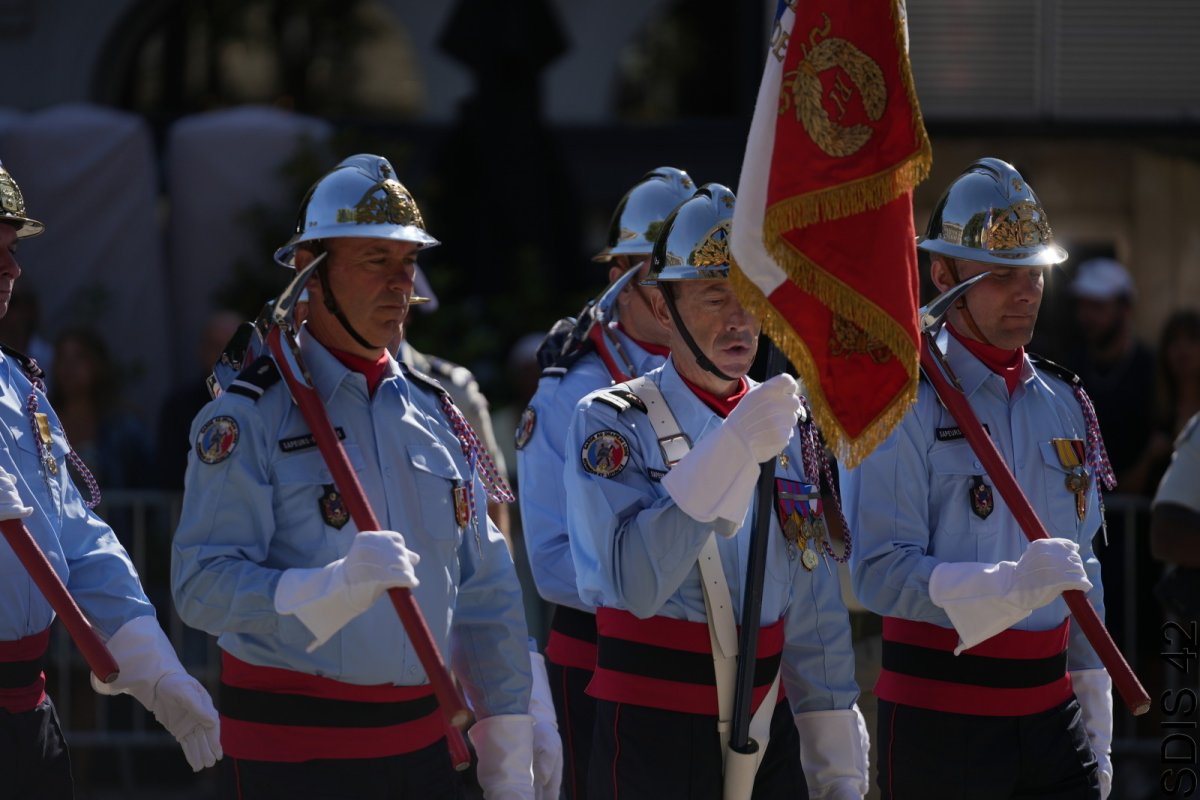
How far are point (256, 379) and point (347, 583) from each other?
2.02 feet

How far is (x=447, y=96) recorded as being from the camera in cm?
1400

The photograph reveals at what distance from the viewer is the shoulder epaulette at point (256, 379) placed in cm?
475

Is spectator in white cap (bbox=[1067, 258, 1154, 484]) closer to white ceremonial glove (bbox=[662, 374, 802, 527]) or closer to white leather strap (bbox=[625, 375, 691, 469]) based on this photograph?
white leather strap (bbox=[625, 375, 691, 469])

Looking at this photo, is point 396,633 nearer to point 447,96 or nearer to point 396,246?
point 396,246

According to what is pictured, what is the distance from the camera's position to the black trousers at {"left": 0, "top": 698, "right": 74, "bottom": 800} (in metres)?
4.97

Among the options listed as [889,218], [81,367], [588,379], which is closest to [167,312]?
[81,367]

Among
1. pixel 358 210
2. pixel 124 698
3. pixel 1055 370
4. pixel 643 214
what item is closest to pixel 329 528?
pixel 358 210

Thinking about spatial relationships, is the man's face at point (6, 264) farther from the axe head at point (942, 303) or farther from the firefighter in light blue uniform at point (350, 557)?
the axe head at point (942, 303)

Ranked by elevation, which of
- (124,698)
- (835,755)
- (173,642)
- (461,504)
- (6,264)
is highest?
(6,264)

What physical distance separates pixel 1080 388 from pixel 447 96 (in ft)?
28.2

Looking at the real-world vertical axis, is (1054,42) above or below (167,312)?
above

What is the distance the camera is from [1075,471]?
18.7 ft

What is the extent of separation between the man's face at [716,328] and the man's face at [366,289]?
71cm

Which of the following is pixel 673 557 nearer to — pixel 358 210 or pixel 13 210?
pixel 358 210
